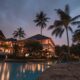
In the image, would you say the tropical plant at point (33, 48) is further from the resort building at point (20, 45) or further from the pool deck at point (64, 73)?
the pool deck at point (64, 73)

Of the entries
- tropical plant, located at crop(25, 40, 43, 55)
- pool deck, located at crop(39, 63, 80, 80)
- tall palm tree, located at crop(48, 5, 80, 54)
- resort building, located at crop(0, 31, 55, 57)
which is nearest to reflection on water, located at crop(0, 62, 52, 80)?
pool deck, located at crop(39, 63, 80, 80)

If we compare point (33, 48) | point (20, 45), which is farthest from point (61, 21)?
point (20, 45)

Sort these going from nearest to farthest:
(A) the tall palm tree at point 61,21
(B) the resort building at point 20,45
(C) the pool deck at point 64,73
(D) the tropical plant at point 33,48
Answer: (C) the pool deck at point 64,73 → (A) the tall palm tree at point 61,21 → (D) the tropical plant at point 33,48 → (B) the resort building at point 20,45

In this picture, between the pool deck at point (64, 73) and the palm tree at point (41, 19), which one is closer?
the pool deck at point (64, 73)

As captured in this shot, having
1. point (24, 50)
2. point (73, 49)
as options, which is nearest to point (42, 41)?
point (24, 50)

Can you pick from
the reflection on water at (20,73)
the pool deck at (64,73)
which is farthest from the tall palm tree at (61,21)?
the pool deck at (64,73)

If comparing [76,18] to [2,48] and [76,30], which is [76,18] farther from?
[2,48]

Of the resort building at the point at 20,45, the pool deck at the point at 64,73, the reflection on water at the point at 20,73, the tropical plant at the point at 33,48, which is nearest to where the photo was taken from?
the pool deck at the point at 64,73

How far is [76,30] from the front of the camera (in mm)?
34688

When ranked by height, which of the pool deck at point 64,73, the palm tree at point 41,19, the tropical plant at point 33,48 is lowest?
the pool deck at point 64,73

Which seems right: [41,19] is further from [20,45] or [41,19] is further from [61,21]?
[61,21]

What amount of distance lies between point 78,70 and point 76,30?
96.0 feet

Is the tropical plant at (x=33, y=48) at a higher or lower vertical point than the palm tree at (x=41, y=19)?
lower

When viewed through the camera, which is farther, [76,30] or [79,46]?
[79,46]
